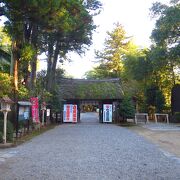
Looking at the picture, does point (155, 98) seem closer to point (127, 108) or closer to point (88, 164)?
point (127, 108)

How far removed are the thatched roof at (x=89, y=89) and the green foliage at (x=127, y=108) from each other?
2.04 m

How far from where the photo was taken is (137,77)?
136ft

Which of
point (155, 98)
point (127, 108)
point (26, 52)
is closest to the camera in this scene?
point (26, 52)

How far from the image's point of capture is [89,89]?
37.7 m

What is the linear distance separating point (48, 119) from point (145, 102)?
15.2 meters

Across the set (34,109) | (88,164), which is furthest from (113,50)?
(88,164)

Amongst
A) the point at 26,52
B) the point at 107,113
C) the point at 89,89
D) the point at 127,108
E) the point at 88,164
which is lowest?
the point at 88,164

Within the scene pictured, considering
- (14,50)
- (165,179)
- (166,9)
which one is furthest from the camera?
(166,9)

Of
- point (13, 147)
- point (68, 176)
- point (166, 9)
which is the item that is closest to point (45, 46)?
point (166, 9)

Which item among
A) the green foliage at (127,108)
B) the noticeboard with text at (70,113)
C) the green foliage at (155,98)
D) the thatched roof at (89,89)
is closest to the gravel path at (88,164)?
the green foliage at (127,108)

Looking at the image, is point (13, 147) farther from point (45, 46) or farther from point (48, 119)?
point (45, 46)

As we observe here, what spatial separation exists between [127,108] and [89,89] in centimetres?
571

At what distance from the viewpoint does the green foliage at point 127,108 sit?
33.4m

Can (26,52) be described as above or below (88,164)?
above
